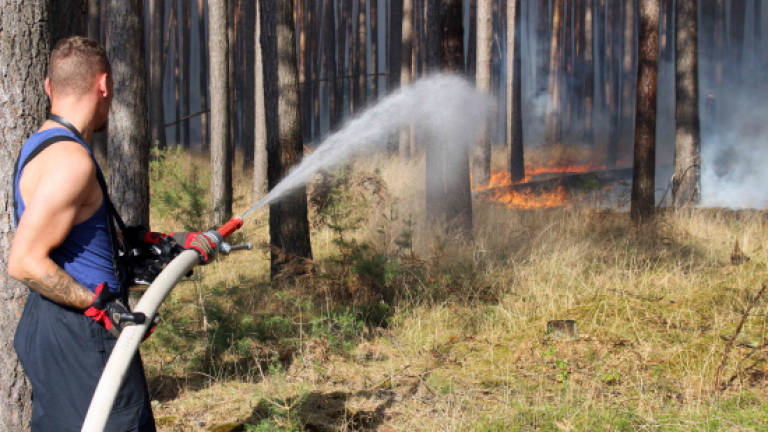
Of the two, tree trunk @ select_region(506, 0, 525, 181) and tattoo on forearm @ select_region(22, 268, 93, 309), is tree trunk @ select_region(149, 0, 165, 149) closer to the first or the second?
tree trunk @ select_region(506, 0, 525, 181)

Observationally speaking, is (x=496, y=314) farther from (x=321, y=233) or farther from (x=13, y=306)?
(x=321, y=233)

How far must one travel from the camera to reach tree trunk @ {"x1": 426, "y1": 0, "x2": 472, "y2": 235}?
314 inches

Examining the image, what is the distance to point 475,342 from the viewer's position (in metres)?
5.07

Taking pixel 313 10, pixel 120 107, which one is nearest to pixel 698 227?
pixel 120 107

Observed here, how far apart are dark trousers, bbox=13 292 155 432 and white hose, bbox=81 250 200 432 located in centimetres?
15

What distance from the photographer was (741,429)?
10.4ft

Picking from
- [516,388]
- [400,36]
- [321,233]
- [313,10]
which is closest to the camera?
[516,388]

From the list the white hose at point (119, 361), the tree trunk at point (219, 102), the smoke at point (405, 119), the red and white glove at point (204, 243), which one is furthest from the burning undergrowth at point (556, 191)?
the white hose at point (119, 361)

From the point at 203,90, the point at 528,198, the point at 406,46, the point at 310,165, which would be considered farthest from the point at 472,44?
the point at 310,165

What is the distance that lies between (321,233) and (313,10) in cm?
2371

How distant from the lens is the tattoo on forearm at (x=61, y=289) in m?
2.03

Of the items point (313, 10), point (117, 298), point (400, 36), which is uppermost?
point (313, 10)

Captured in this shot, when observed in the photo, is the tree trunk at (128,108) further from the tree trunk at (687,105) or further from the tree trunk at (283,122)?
the tree trunk at (687,105)

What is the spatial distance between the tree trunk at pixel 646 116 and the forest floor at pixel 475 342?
1408mm
